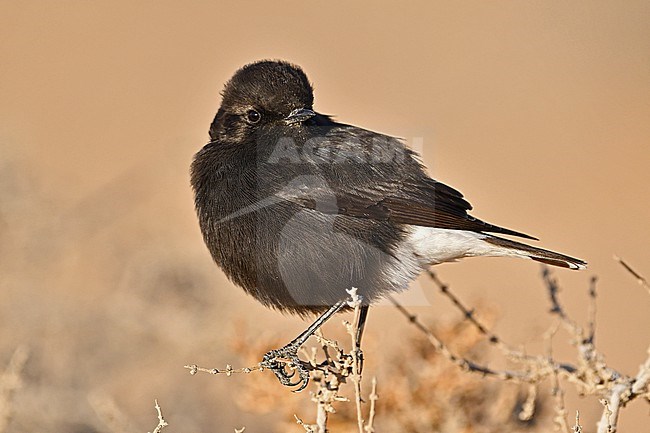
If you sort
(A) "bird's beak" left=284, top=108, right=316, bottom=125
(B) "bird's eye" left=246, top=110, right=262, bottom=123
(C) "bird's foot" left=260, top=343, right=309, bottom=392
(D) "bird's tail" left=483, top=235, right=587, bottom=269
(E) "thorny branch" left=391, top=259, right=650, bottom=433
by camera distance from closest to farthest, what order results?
(E) "thorny branch" left=391, top=259, right=650, bottom=433 < (C) "bird's foot" left=260, top=343, right=309, bottom=392 < (D) "bird's tail" left=483, top=235, right=587, bottom=269 < (A) "bird's beak" left=284, top=108, right=316, bottom=125 < (B) "bird's eye" left=246, top=110, right=262, bottom=123

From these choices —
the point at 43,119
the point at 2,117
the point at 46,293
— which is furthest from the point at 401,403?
the point at 43,119

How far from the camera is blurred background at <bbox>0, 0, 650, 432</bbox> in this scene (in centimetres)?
742

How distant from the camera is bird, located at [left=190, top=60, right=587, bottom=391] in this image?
16.5ft

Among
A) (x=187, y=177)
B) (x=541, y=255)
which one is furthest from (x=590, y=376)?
(x=187, y=177)

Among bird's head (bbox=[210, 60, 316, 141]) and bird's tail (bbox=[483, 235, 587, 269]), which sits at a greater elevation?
bird's head (bbox=[210, 60, 316, 141])

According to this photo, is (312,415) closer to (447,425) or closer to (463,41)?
(447,425)

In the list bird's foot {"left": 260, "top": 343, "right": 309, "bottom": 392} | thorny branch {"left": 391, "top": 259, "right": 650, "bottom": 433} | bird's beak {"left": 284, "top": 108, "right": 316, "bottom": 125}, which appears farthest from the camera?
bird's beak {"left": 284, "top": 108, "right": 316, "bottom": 125}

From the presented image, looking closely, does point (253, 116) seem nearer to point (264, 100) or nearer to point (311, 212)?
point (264, 100)

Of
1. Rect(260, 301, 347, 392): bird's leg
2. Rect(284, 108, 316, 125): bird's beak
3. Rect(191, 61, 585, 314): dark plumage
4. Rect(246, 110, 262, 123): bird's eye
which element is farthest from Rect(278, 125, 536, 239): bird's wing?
Rect(260, 301, 347, 392): bird's leg

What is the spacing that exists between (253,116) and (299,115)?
0.32 m

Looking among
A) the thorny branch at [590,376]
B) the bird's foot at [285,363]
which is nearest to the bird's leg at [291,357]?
the bird's foot at [285,363]

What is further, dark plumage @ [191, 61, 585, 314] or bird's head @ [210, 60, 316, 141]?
bird's head @ [210, 60, 316, 141]

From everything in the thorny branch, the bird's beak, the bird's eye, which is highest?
the bird's eye

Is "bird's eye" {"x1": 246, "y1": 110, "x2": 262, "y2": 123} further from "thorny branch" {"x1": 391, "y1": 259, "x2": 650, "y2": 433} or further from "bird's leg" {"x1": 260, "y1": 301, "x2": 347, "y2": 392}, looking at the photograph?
"thorny branch" {"x1": 391, "y1": 259, "x2": 650, "y2": 433}
